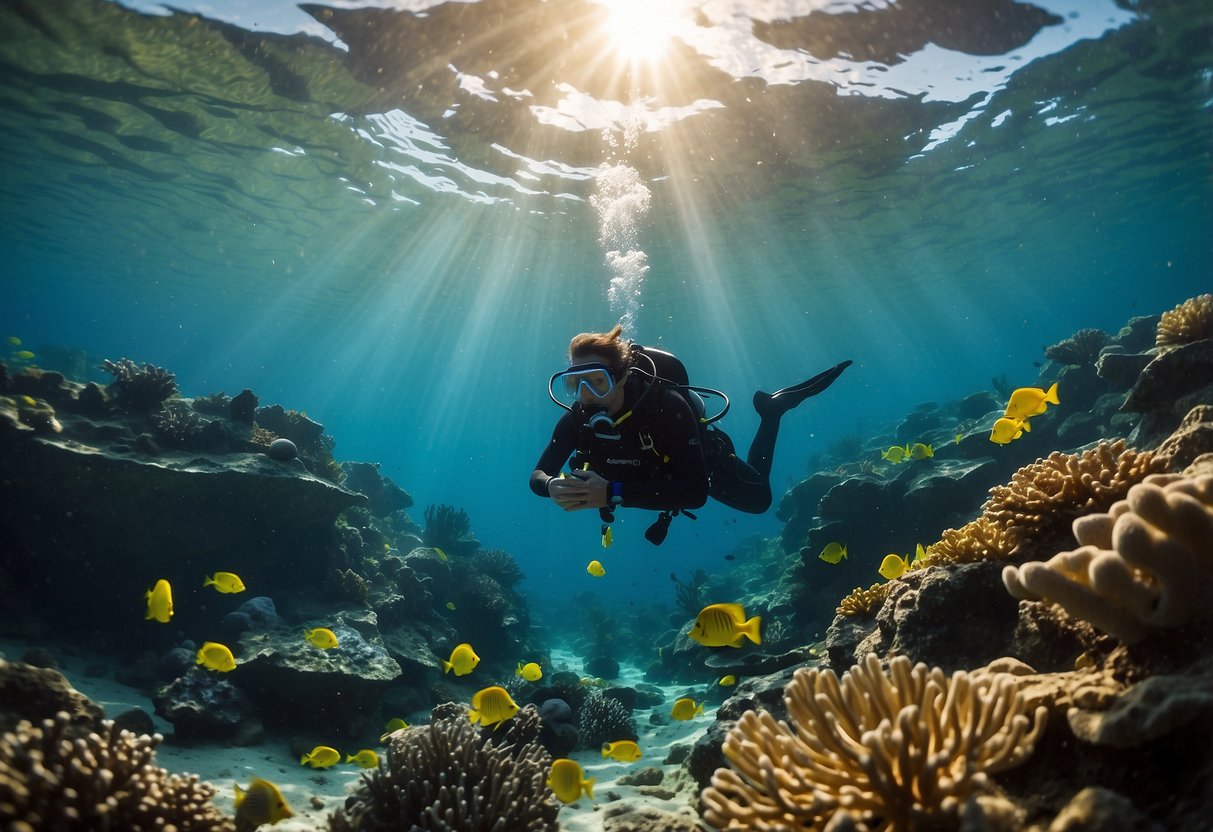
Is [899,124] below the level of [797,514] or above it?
above

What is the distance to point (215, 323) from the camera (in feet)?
189

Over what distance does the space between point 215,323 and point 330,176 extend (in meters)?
48.3

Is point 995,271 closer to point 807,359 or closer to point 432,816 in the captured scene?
point 807,359

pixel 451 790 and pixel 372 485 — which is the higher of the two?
pixel 451 790

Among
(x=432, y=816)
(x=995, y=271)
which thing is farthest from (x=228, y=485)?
(x=995, y=271)

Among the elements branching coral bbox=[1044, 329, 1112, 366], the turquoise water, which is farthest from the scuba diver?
branching coral bbox=[1044, 329, 1112, 366]

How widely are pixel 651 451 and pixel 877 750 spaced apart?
3.89 meters

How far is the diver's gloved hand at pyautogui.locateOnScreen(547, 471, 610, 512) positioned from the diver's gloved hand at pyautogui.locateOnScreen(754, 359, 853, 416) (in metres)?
5.15

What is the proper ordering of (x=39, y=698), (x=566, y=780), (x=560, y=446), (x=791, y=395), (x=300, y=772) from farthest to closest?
(x=791, y=395) → (x=300, y=772) → (x=560, y=446) → (x=566, y=780) → (x=39, y=698)

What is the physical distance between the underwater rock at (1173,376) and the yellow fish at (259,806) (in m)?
8.48

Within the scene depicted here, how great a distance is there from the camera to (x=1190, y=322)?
6.01 m

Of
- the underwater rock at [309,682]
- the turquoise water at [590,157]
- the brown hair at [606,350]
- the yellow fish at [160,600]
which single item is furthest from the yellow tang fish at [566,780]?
the turquoise water at [590,157]

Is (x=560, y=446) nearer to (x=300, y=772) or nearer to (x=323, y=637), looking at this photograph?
(x=323, y=637)

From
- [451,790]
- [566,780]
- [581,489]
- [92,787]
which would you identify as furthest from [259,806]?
[581,489]
